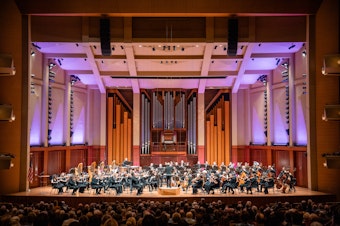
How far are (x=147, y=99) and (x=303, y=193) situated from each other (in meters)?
8.54

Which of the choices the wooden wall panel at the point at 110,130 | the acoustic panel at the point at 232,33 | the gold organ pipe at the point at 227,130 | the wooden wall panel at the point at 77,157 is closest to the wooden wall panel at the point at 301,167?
the gold organ pipe at the point at 227,130

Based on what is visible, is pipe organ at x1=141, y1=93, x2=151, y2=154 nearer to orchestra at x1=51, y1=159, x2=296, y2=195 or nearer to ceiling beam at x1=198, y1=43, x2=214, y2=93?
ceiling beam at x1=198, y1=43, x2=214, y2=93

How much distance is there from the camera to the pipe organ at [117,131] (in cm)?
1711

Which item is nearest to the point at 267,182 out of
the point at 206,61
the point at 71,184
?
the point at 206,61

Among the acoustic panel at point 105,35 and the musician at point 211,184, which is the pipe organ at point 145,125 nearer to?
the acoustic panel at point 105,35

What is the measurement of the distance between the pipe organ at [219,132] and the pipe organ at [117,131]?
3755 millimetres

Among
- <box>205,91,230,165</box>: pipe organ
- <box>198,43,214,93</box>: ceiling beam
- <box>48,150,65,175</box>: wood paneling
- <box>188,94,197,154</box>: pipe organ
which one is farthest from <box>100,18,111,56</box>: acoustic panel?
<box>205,91,230,165</box>: pipe organ

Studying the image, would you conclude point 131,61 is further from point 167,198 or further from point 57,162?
point 167,198

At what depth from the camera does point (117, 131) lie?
17188mm

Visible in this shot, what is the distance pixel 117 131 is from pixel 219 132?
15.8 feet

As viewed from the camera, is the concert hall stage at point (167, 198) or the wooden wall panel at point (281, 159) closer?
the concert hall stage at point (167, 198)

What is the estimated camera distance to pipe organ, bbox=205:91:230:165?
56.1ft

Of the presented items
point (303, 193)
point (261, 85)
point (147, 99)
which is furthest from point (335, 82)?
point (147, 99)

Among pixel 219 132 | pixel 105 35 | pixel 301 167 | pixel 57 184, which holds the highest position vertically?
pixel 105 35
